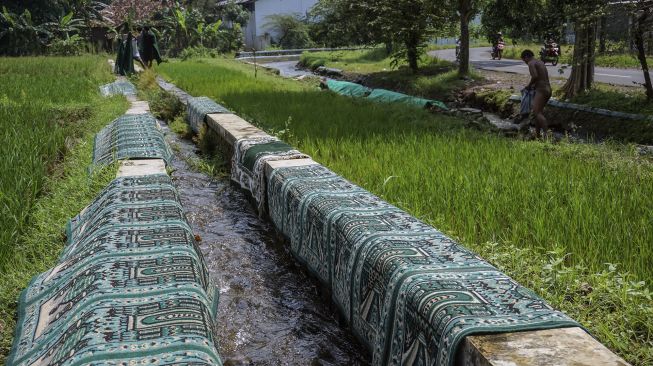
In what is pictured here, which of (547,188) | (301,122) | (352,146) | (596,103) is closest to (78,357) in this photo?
(547,188)

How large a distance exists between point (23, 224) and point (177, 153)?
3.55 metres

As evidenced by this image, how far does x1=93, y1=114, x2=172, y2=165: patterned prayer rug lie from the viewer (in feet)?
16.1

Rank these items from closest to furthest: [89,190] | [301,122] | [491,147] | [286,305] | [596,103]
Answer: [286,305], [89,190], [491,147], [301,122], [596,103]

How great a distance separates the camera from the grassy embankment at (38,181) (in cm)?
306

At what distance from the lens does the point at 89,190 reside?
13.9ft

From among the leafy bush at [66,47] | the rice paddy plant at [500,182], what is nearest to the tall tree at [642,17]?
the rice paddy plant at [500,182]

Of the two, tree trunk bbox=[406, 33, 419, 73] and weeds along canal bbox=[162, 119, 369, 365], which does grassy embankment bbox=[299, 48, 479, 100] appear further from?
weeds along canal bbox=[162, 119, 369, 365]

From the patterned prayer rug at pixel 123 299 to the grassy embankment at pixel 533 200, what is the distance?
144 cm

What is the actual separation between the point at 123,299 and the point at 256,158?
2656 mm

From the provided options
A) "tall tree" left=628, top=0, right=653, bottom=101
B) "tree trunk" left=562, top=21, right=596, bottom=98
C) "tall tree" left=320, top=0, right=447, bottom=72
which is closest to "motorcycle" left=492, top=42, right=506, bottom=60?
"tall tree" left=320, top=0, right=447, bottom=72

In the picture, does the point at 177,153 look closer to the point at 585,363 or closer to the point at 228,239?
the point at 228,239

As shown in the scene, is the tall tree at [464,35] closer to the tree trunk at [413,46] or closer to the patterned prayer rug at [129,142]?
the tree trunk at [413,46]

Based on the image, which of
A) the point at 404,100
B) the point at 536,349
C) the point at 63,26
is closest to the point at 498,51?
the point at 404,100

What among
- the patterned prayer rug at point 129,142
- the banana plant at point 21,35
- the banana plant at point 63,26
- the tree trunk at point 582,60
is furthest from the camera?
the banana plant at point 63,26
